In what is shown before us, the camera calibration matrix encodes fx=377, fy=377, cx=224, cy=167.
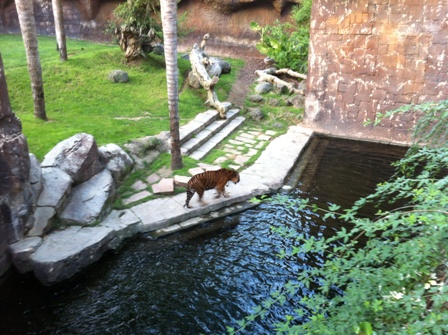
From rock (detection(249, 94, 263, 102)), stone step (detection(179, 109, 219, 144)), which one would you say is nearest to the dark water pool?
stone step (detection(179, 109, 219, 144))

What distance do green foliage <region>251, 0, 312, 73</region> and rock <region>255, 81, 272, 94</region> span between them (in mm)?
1614

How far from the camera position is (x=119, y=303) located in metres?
4.75

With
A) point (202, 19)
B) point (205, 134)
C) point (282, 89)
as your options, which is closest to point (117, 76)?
point (205, 134)

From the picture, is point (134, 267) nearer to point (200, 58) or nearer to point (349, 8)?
point (200, 58)

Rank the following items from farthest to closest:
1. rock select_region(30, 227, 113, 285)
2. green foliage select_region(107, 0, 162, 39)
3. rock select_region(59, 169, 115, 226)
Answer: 1. green foliage select_region(107, 0, 162, 39)
2. rock select_region(59, 169, 115, 226)
3. rock select_region(30, 227, 113, 285)

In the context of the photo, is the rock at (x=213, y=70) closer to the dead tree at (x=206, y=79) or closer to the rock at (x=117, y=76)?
the dead tree at (x=206, y=79)

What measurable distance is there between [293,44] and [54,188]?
35.7 feet

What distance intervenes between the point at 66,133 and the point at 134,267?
3.81 m

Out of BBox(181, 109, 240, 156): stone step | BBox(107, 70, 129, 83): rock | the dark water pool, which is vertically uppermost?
BBox(107, 70, 129, 83): rock

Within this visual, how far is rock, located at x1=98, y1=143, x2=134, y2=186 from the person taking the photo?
7082 mm

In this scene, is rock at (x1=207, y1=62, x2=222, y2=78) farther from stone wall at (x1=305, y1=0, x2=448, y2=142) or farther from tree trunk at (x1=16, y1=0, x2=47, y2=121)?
tree trunk at (x1=16, y1=0, x2=47, y2=121)

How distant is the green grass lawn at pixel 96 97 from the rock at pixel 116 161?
2.02 feet

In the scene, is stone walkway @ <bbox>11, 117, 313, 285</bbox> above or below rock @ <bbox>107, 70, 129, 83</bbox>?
below

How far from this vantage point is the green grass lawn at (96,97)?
27.2ft
